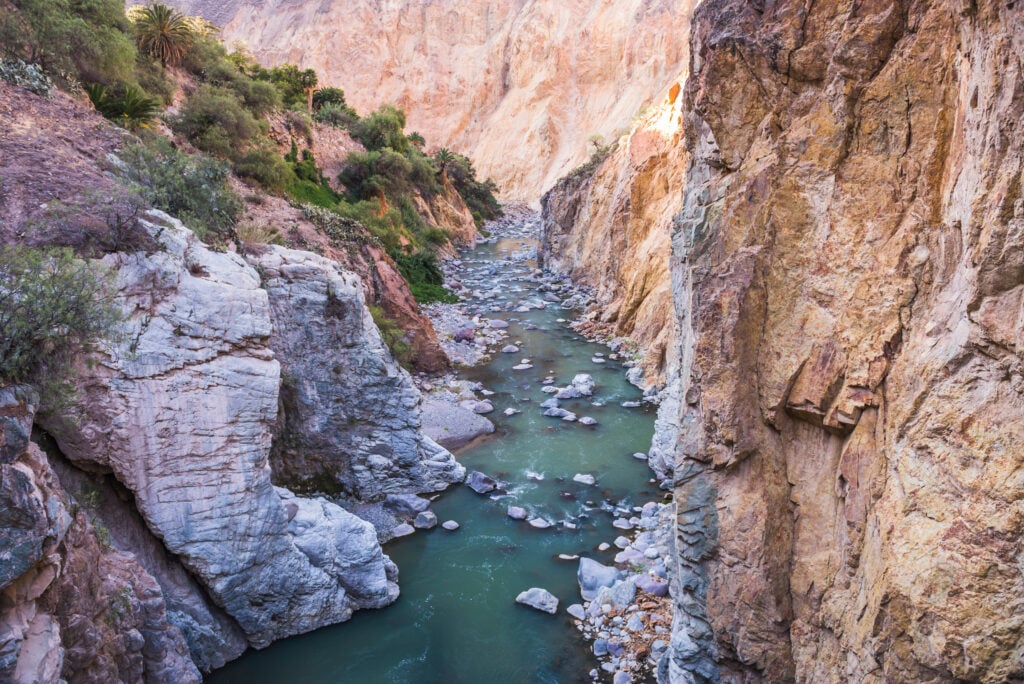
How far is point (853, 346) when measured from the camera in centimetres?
494

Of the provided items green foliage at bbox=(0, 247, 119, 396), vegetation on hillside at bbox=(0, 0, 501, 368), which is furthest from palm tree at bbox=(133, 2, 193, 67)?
green foliage at bbox=(0, 247, 119, 396)

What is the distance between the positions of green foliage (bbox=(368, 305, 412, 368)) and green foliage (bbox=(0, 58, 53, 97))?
736 cm

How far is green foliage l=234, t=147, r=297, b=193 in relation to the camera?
16.2 meters

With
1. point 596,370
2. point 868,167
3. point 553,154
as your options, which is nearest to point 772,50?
point 868,167

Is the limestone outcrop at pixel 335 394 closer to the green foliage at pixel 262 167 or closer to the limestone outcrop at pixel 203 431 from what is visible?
the limestone outcrop at pixel 203 431

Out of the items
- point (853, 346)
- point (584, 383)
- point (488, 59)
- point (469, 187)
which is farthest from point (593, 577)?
point (488, 59)

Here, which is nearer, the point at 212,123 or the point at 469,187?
the point at 212,123

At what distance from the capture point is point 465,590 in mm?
9383

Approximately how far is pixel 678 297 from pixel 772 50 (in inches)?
112

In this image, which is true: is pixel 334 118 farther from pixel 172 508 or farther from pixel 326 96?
pixel 172 508

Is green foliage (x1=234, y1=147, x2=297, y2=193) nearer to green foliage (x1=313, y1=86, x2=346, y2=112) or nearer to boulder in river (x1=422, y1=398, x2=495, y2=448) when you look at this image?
boulder in river (x1=422, y1=398, x2=495, y2=448)

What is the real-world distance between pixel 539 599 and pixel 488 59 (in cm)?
8176

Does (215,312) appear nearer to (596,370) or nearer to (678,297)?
(678,297)

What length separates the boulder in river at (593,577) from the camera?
906 centimetres
